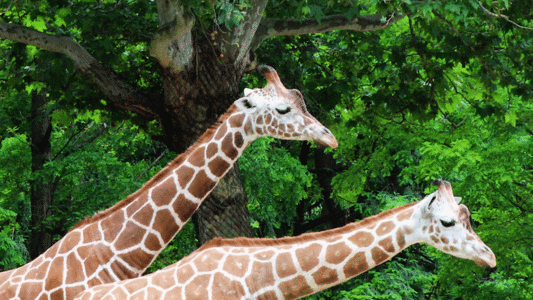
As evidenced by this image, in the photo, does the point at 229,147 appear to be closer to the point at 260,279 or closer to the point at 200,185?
the point at 200,185

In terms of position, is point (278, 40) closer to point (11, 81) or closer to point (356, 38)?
point (356, 38)

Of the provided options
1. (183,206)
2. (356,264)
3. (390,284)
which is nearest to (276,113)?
(183,206)

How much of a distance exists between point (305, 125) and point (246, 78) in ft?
19.9

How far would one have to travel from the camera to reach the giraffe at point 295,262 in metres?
5.18

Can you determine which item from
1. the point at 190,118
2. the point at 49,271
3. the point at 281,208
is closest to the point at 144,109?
the point at 190,118

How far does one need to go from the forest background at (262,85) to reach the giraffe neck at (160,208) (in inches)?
47.2

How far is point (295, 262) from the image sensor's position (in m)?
5.27

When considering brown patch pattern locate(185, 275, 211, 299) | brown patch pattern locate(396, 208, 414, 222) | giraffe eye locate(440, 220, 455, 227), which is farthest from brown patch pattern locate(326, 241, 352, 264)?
brown patch pattern locate(185, 275, 211, 299)

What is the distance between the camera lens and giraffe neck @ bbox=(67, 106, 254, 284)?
6754mm

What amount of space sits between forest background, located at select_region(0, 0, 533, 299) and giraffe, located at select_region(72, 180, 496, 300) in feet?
9.39

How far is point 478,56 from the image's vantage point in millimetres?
10453

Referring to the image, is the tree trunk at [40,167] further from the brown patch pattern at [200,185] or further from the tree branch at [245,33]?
the brown patch pattern at [200,185]

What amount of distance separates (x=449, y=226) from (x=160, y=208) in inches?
115

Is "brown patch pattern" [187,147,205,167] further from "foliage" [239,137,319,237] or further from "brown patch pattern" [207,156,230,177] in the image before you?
"foliage" [239,137,319,237]
